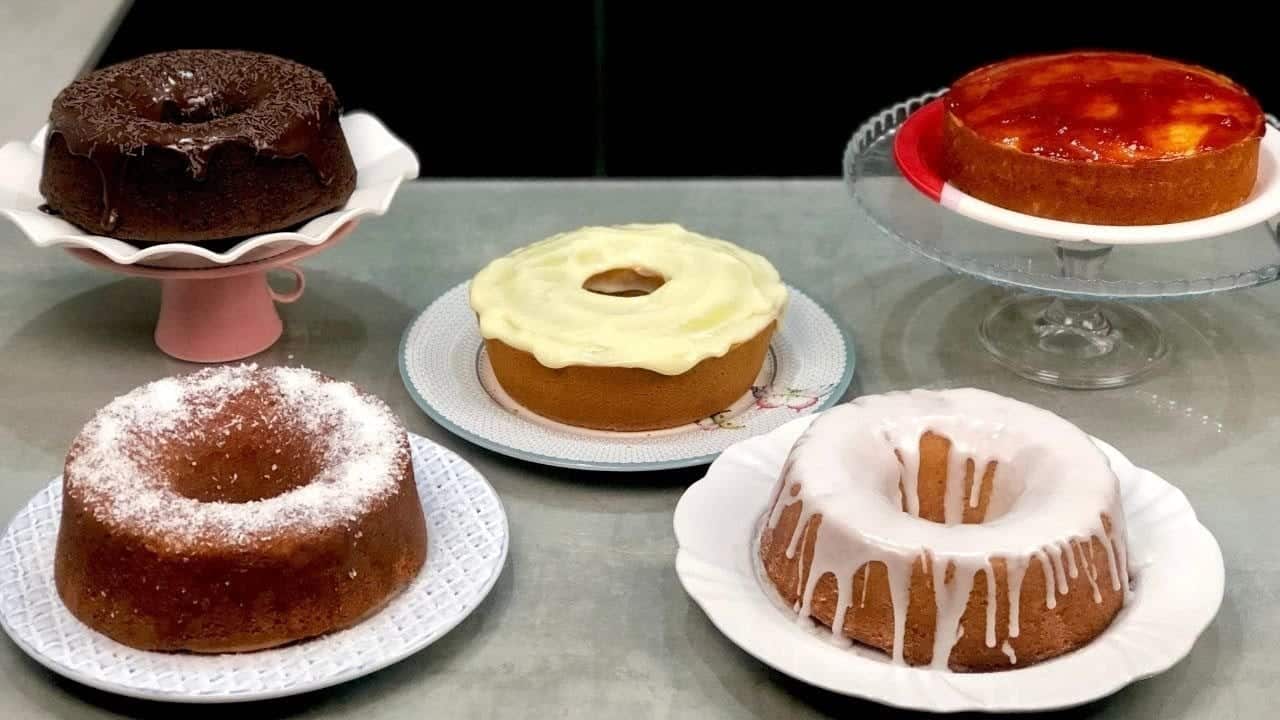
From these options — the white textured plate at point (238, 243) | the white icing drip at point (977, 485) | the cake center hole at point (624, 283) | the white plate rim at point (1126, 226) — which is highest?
the white plate rim at point (1126, 226)

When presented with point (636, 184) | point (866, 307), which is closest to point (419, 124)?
point (636, 184)

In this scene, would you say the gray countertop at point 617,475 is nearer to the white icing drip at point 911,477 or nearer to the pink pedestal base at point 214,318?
the pink pedestal base at point 214,318

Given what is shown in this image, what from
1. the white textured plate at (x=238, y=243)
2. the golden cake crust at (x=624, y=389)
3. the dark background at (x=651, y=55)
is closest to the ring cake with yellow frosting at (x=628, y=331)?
the golden cake crust at (x=624, y=389)

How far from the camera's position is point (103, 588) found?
3.98 feet

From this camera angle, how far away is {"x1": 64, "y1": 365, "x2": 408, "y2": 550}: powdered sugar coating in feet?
3.94

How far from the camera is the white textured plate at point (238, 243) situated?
5.11ft

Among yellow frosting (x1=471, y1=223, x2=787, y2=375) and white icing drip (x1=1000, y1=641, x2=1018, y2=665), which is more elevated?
yellow frosting (x1=471, y1=223, x2=787, y2=375)

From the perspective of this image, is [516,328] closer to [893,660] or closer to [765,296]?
[765,296]

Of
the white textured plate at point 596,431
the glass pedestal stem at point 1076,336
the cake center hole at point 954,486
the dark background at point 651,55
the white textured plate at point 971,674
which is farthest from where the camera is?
the dark background at point 651,55

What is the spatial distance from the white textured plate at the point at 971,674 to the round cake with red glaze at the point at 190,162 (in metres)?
0.54

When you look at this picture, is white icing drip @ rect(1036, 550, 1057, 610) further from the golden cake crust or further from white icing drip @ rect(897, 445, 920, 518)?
the golden cake crust

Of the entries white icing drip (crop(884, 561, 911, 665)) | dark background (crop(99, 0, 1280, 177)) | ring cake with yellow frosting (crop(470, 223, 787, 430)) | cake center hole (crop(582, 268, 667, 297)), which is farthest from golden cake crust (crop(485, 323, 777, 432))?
dark background (crop(99, 0, 1280, 177))

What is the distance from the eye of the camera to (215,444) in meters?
A: 1.34

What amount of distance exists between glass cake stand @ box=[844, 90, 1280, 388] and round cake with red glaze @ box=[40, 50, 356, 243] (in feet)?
1.79
